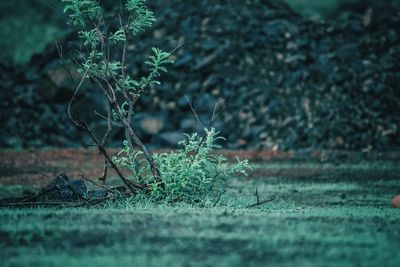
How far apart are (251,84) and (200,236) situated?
12.9 metres

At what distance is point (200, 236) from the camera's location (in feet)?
15.4

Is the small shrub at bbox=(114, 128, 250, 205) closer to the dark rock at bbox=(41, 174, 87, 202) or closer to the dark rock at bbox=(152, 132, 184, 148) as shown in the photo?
the dark rock at bbox=(41, 174, 87, 202)

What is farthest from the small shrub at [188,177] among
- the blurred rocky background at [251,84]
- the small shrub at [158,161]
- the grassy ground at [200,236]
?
the blurred rocky background at [251,84]

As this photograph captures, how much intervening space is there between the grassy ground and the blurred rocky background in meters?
8.71

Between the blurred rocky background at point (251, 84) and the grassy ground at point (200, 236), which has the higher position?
the grassy ground at point (200, 236)

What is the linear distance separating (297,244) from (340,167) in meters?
8.50

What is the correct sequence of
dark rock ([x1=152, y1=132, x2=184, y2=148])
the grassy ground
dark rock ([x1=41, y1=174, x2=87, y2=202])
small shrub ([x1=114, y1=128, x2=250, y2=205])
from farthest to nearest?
dark rock ([x1=152, y1=132, x2=184, y2=148])
dark rock ([x1=41, y1=174, x2=87, y2=202])
small shrub ([x1=114, y1=128, x2=250, y2=205])
the grassy ground

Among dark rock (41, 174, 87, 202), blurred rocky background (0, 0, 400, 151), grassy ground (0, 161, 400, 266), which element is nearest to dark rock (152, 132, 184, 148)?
blurred rocky background (0, 0, 400, 151)

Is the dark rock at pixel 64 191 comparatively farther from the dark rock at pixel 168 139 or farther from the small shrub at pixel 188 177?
the dark rock at pixel 168 139

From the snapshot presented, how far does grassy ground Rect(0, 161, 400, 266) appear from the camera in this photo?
3977 mm

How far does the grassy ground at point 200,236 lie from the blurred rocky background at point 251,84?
8.71 metres

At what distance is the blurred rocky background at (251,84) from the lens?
617 inches

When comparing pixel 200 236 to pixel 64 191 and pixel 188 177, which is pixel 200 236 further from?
pixel 64 191

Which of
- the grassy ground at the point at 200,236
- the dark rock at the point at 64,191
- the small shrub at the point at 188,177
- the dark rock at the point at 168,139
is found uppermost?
the grassy ground at the point at 200,236
